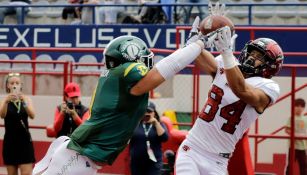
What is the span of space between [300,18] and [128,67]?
30.2 ft

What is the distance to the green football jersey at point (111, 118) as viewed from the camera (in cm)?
604

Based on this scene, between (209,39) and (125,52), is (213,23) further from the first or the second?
(125,52)

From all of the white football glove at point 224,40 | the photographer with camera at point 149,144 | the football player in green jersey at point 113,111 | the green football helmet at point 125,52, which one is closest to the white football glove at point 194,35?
the football player in green jersey at point 113,111

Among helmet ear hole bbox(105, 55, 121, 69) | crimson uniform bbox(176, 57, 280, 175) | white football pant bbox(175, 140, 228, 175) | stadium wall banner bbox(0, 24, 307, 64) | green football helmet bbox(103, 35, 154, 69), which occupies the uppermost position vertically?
green football helmet bbox(103, 35, 154, 69)

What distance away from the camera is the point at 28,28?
15477mm

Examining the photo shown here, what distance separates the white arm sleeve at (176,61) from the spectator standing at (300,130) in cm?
458

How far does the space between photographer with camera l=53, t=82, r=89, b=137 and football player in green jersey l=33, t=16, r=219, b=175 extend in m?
4.05

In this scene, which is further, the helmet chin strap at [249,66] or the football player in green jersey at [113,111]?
the helmet chin strap at [249,66]

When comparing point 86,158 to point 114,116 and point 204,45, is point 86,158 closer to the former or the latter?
point 114,116

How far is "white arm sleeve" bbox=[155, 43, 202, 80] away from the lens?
5.91 metres

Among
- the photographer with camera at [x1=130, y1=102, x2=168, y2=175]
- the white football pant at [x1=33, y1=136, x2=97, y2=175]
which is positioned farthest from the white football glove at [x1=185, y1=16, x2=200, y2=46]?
the photographer with camera at [x1=130, y1=102, x2=168, y2=175]

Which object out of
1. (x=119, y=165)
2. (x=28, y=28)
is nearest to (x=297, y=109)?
(x=119, y=165)

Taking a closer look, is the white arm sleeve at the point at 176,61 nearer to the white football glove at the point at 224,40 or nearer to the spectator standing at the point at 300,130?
the white football glove at the point at 224,40

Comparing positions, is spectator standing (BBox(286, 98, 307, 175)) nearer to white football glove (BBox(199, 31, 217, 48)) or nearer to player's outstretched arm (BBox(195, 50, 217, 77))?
player's outstretched arm (BBox(195, 50, 217, 77))
